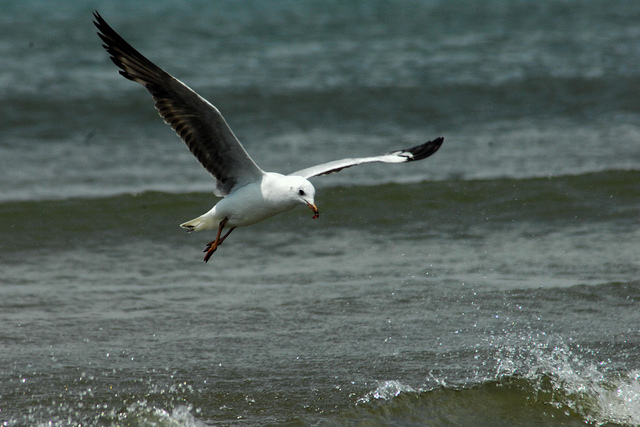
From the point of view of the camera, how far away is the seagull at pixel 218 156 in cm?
504

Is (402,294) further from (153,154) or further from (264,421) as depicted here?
→ (153,154)

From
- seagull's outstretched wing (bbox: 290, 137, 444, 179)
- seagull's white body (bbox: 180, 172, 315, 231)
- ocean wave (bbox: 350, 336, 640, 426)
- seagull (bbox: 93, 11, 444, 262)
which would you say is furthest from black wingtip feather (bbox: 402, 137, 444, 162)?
ocean wave (bbox: 350, 336, 640, 426)

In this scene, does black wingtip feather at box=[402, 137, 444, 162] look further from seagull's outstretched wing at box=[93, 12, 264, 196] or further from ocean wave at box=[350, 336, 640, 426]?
ocean wave at box=[350, 336, 640, 426]

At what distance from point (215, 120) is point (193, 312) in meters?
1.45

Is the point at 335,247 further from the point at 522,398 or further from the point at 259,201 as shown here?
the point at 522,398

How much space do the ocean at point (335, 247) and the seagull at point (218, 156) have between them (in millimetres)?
852

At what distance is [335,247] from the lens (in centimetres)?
728

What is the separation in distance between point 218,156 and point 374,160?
3.49 feet

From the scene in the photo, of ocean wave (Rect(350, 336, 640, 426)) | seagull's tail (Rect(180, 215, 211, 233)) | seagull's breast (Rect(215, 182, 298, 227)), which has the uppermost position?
seagull's breast (Rect(215, 182, 298, 227))

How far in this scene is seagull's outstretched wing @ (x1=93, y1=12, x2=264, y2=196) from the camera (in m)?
5.04

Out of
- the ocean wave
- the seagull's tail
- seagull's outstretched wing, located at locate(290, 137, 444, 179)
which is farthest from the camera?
seagull's outstretched wing, located at locate(290, 137, 444, 179)

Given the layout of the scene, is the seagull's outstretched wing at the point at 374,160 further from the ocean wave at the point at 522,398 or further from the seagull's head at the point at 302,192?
the ocean wave at the point at 522,398

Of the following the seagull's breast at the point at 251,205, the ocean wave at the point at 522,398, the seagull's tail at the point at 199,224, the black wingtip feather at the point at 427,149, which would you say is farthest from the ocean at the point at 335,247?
the black wingtip feather at the point at 427,149

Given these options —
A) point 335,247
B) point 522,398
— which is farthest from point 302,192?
point 335,247
